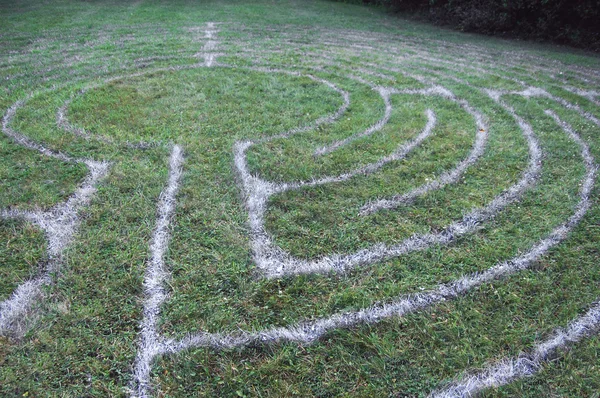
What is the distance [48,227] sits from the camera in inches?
135

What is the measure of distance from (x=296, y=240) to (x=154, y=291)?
1.10 metres

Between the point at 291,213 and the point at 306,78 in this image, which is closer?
the point at 291,213

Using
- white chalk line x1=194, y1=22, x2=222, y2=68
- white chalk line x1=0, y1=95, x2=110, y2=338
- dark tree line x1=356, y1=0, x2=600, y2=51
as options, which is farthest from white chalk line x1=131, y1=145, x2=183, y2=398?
dark tree line x1=356, y1=0, x2=600, y2=51

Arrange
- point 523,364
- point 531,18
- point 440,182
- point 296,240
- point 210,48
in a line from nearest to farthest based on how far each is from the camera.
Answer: point 523,364 < point 296,240 < point 440,182 < point 210,48 < point 531,18

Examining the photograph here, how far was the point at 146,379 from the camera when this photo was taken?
237cm

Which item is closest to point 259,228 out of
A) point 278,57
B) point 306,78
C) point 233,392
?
point 233,392

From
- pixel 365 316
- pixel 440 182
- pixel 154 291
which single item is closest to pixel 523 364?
pixel 365 316

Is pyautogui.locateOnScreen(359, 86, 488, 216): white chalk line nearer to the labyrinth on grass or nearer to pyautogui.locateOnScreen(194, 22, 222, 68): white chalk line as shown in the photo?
the labyrinth on grass

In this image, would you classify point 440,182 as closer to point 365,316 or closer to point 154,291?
point 365,316

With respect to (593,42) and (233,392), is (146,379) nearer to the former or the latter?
(233,392)

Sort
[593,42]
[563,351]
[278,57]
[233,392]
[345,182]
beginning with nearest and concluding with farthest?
[233,392], [563,351], [345,182], [278,57], [593,42]

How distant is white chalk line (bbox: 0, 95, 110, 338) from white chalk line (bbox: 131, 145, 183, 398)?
64 cm

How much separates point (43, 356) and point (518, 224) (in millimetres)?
3469

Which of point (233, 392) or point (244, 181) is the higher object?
point (244, 181)
